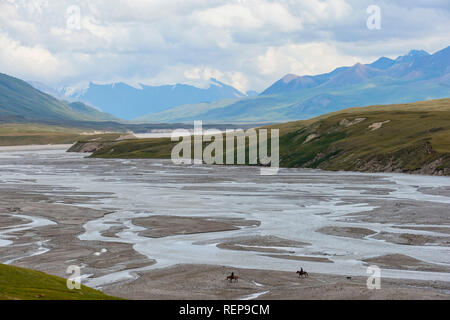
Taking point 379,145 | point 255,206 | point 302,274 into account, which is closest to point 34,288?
point 302,274

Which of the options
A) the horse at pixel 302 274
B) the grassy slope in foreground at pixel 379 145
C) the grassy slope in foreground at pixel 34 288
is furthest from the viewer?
the grassy slope in foreground at pixel 379 145

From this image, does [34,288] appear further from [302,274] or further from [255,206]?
[255,206]

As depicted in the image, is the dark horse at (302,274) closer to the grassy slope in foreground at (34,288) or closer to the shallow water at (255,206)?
the shallow water at (255,206)

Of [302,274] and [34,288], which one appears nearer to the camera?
[34,288]

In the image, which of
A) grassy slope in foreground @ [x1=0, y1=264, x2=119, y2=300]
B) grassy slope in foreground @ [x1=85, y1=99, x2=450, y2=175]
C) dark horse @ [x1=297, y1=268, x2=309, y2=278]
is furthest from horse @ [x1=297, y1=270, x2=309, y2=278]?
grassy slope in foreground @ [x1=85, y1=99, x2=450, y2=175]

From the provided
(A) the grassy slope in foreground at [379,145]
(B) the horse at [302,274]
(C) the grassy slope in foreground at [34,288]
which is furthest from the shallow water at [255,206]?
→ (A) the grassy slope in foreground at [379,145]
